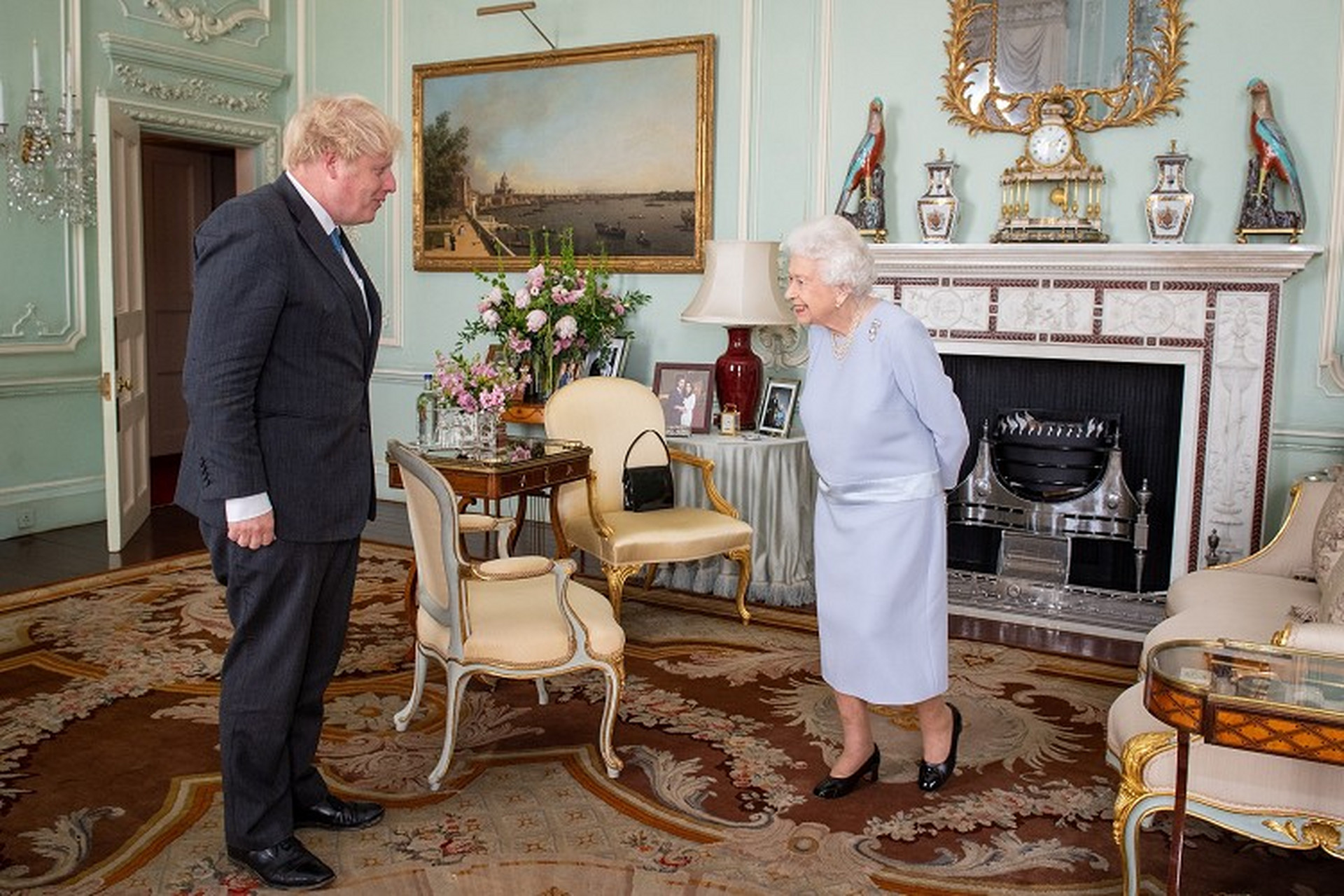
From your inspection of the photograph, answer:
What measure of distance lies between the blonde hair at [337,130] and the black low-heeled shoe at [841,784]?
1.96 metres

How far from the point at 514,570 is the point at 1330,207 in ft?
12.3

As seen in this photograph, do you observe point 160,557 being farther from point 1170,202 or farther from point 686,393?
point 1170,202

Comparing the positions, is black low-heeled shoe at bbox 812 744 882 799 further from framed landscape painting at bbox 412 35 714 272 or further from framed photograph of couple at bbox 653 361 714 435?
framed landscape painting at bbox 412 35 714 272

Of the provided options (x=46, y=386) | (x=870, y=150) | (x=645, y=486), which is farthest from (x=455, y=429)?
(x=46, y=386)

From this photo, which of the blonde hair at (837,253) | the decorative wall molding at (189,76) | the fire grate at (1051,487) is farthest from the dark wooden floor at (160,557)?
the decorative wall molding at (189,76)

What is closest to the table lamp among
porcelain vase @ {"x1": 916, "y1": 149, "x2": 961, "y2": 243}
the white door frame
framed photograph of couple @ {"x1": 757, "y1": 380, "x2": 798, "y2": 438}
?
framed photograph of couple @ {"x1": 757, "y1": 380, "x2": 798, "y2": 438}

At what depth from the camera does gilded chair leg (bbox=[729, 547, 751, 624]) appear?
4.91 m

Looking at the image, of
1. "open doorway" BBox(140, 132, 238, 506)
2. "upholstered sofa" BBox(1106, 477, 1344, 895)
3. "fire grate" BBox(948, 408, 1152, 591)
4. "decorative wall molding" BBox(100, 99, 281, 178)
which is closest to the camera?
"upholstered sofa" BBox(1106, 477, 1344, 895)

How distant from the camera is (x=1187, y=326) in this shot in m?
5.00

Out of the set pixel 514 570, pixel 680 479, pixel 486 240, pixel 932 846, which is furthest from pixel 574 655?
pixel 486 240

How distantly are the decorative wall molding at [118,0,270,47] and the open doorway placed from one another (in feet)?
5.94

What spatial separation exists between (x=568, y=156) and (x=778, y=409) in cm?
206

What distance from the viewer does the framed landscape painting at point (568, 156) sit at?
6.33 metres

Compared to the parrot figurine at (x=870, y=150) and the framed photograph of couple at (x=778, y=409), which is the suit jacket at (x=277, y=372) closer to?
the framed photograph of couple at (x=778, y=409)
